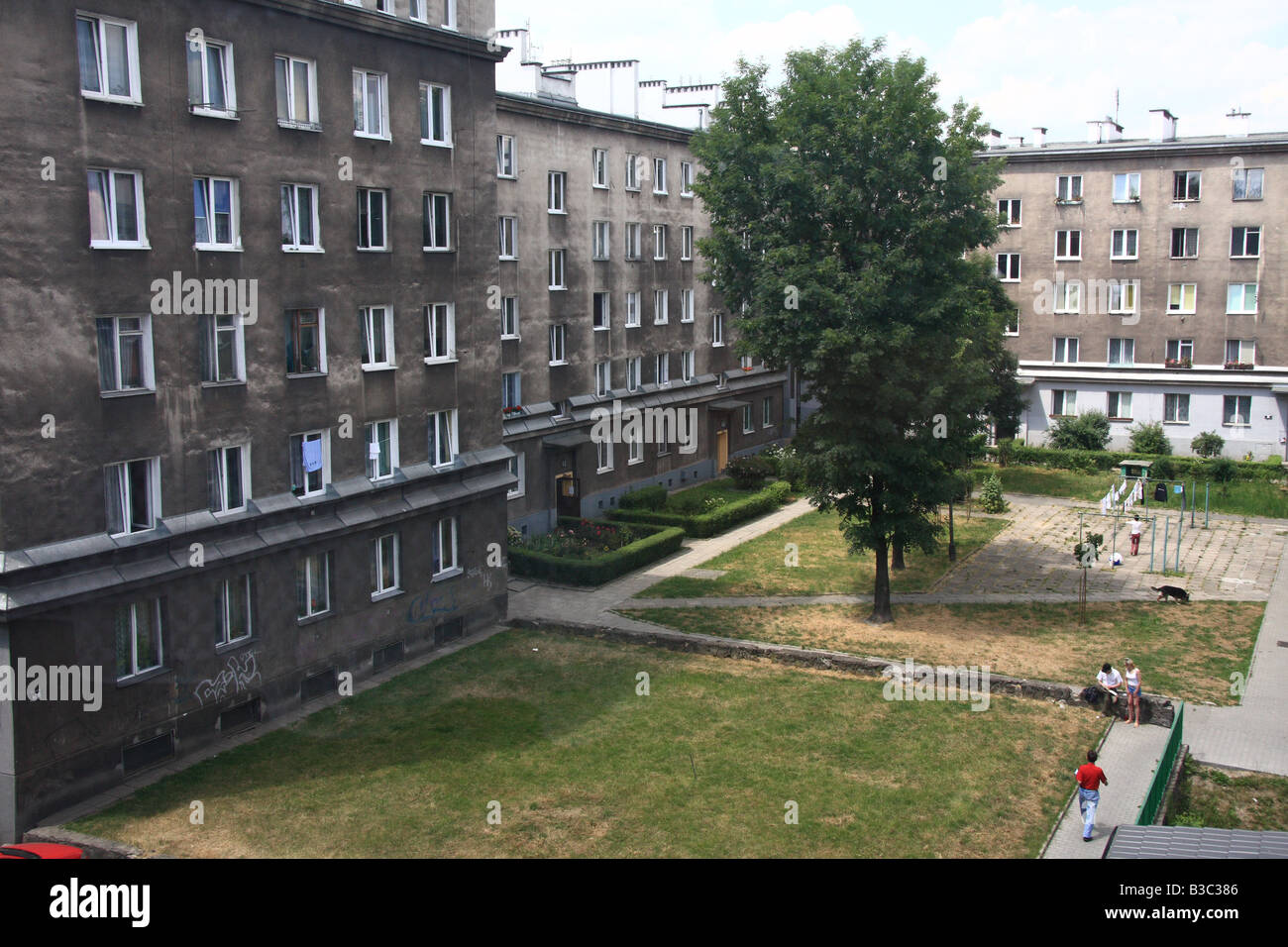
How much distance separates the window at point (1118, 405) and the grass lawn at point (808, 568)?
663 inches

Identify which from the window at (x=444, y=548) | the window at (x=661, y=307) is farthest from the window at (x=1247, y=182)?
the window at (x=444, y=548)

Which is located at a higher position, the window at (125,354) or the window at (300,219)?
the window at (300,219)

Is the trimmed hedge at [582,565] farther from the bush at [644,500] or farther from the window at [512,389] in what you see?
the bush at [644,500]

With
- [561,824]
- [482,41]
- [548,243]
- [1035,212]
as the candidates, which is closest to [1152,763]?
[561,824]

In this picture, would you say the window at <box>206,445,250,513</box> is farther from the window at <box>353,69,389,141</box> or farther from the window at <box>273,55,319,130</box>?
the window at <box>353,69,389,141</box>

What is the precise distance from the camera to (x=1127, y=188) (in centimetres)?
5766

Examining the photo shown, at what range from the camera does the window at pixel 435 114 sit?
95.2ft

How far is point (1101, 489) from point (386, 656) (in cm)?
3613

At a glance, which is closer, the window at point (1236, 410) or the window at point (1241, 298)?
the window at point (1241, 298)

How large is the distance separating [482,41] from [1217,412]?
42.9 metres

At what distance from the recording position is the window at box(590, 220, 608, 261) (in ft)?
149

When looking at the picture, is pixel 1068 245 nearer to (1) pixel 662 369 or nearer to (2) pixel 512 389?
(1) pixel 662 369

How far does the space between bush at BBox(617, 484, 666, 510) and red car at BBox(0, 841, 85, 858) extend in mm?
29885
